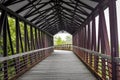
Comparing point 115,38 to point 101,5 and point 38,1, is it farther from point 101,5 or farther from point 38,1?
point 38,1

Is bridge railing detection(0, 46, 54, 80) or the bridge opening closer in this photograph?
bridge railing detection(0, 46, 54, 80)

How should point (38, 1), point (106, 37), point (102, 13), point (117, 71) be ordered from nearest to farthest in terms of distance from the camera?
1. point (117, 71)
2. point (106, 37)
3. point (102, 13)
4. point (38, 1)

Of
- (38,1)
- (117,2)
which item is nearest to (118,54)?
(117,2)

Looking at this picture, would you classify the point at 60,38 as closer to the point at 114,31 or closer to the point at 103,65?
the point at 103,65

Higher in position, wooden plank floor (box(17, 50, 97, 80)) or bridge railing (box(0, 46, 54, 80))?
bridge railing (box(0, 46, 54, 80))

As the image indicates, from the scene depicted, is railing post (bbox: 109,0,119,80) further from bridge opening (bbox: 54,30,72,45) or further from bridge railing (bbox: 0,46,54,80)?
bridge opening (bbox: 54,30,72,45)

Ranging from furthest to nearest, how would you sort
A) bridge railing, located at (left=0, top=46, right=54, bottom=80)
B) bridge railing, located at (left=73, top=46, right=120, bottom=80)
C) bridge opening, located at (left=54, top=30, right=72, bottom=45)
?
bridge opening, located at (left=54, top=30, right=72, bottom=45)
bridge railing, located at (left=0, top=46, right=54, bottom=80)
bridge railing, located at (left=73, top=46, right=120, bottom=80)

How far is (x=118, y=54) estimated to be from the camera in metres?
5.05

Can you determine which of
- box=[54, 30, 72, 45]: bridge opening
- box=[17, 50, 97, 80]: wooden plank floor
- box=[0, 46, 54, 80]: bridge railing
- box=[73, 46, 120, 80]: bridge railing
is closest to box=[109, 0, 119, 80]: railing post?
box=[73, 46, 120, 80]: bridge railing

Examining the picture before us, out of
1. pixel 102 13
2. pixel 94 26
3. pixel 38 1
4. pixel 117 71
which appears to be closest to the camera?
pixel 117 71

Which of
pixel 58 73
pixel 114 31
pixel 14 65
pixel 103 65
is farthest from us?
pixel 58 73

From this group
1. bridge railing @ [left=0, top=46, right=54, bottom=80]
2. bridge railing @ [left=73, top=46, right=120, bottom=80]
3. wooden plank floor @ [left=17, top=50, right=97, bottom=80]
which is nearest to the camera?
bridge railing @ [left=73, top=46, right=120, bottom=80]

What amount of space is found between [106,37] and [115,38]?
1.02 m

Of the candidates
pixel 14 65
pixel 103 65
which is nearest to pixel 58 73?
pixel 14 65
